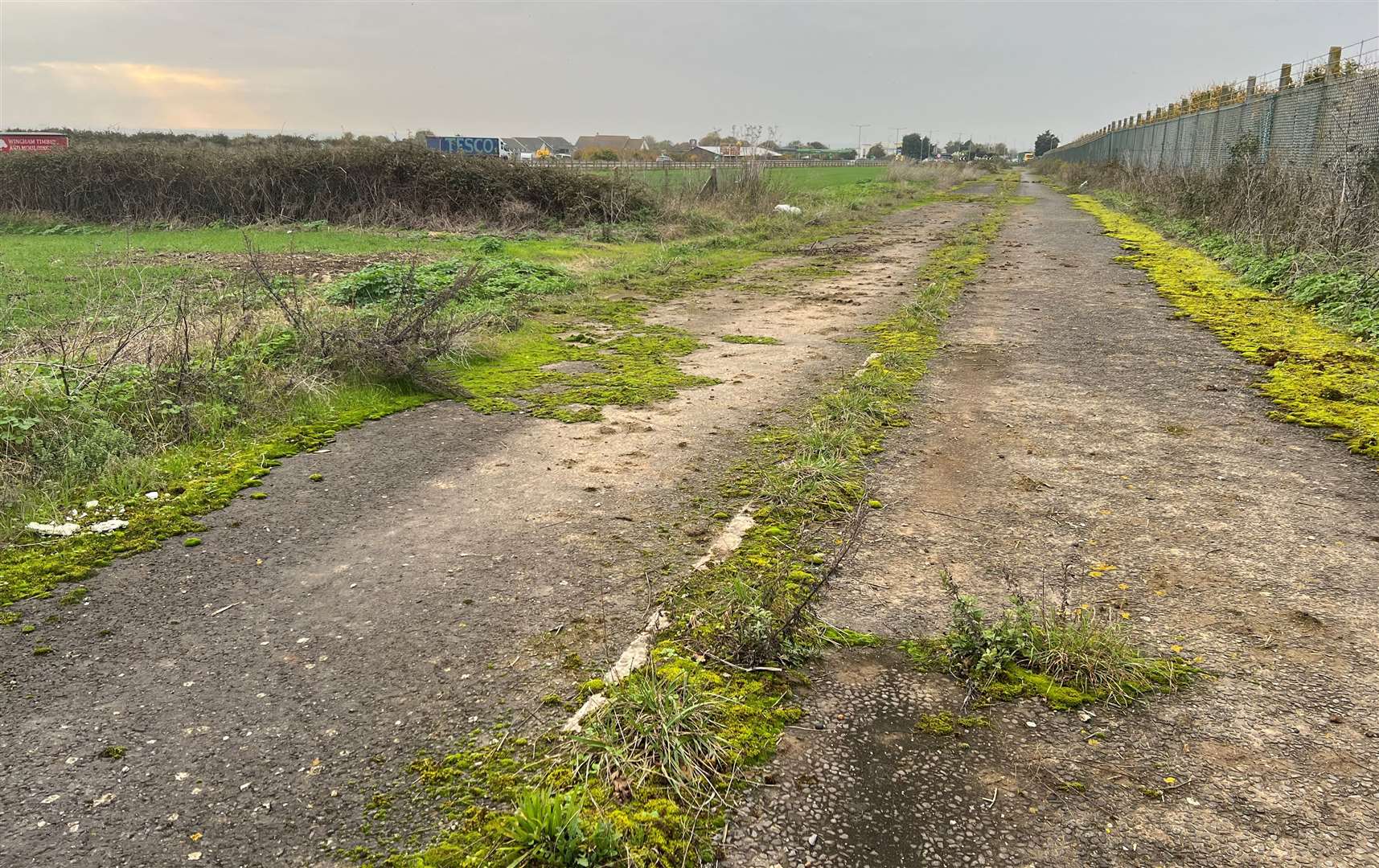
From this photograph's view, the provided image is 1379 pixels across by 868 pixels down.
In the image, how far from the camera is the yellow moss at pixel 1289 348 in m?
5.09

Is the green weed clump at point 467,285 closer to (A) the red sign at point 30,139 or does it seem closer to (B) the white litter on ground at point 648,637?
(B) the white litter on ground at point 648,637

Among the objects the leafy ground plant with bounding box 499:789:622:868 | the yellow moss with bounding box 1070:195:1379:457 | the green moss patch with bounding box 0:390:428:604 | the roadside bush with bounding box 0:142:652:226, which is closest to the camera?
the leafy ground plant with bounding box 499:789:622:868

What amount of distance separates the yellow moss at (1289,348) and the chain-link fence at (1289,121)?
301cm

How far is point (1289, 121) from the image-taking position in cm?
1541

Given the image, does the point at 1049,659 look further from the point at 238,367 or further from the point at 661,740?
the point at 238,367

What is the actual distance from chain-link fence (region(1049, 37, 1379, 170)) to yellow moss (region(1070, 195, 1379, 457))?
3009mm

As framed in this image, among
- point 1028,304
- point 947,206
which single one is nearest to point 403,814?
point 1028,304

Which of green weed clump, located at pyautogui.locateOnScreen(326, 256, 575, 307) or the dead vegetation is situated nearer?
the dead vegetation

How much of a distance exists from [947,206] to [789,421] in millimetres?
23090

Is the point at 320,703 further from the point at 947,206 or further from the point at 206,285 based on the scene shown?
the point at 947,206

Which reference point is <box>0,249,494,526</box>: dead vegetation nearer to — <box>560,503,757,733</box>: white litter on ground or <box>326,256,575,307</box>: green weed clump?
<box>326,256,575,307</box>: green weed clump

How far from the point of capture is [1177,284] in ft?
33.3

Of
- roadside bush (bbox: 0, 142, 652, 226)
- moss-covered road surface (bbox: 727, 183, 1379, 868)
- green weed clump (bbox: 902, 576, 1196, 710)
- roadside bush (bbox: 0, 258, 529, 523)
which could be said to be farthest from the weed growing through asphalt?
roadside bush (bbox: 0, 142, 652, 226)

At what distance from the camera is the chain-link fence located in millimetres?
11719
